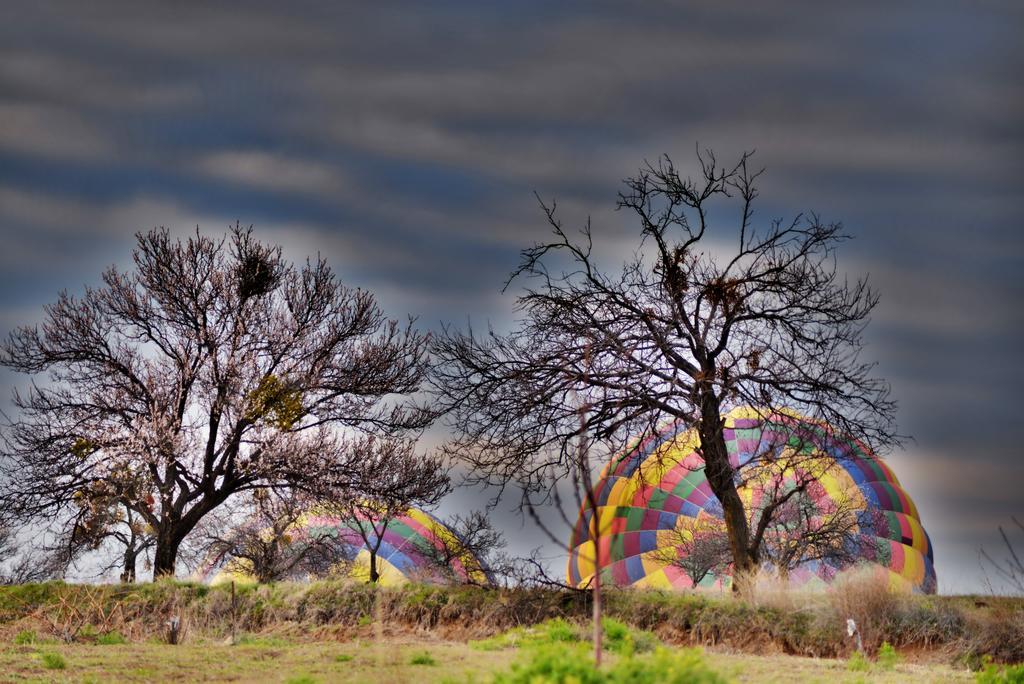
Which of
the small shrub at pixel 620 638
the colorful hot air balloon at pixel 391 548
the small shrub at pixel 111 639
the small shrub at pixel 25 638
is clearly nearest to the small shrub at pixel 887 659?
the small shrub at pixel 620 638

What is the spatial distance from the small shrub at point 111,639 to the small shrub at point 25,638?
84 cm

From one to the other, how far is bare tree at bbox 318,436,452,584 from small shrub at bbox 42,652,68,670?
444 inches

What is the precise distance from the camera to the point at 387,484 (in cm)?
2305

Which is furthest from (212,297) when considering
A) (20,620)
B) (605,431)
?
(605,431)

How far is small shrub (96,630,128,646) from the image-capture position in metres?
14.0

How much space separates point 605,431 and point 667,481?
15.4 meters

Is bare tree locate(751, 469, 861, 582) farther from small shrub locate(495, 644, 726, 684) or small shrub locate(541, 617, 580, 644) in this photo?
small shrub locate(495, 644, 726, 684)

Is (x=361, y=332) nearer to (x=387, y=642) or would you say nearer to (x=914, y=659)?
(x=387, y=642)

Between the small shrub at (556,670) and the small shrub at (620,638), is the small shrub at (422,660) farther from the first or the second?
the small shrub at (556,670)

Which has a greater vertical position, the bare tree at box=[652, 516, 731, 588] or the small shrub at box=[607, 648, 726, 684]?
the bare tree at box=[652, 516, 731, 588]

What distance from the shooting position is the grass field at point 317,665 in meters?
9.95

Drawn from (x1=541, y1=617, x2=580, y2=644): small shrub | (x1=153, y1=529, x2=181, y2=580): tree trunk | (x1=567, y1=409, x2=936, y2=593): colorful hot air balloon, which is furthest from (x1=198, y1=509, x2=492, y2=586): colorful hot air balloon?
(x1=541, y1=617, x2=580, y2=644): small shrub

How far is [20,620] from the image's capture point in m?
16.0

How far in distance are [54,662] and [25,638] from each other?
3.61 meters
